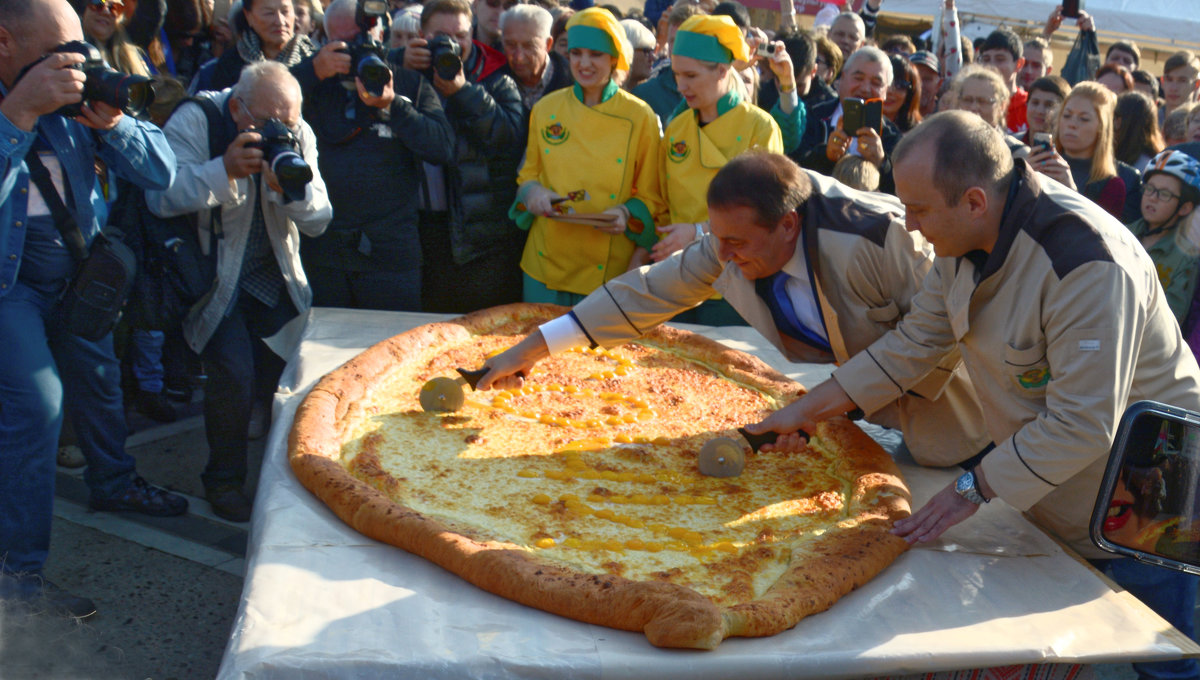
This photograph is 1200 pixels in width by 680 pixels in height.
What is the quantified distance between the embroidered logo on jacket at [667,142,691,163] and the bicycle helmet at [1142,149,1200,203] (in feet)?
7.70

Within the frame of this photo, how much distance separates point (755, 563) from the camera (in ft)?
8.50

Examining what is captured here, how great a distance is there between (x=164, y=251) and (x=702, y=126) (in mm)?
2574

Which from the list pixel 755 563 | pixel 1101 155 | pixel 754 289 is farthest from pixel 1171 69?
pixel 755 563

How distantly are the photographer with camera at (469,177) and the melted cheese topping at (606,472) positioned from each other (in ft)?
4.35

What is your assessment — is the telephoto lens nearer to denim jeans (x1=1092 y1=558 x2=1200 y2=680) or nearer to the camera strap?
the camera strap

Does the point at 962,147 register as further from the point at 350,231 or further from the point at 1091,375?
the point at 350,231

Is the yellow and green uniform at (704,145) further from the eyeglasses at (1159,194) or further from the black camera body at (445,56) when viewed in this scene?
the eyeglasses at (1159,194)

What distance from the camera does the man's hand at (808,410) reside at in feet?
10.4

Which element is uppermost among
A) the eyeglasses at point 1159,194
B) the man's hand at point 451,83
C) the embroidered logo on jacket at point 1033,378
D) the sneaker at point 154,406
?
the eyeglasses at point 1159,194

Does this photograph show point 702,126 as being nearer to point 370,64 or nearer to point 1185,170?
point 370,64

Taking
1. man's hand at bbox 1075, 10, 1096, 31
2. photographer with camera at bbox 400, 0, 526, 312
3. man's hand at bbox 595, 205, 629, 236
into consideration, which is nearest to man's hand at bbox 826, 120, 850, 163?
man's hand at bbox 595, 205, 629, 236

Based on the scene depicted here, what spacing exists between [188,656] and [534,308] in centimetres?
211

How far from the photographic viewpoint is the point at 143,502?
4.19 m

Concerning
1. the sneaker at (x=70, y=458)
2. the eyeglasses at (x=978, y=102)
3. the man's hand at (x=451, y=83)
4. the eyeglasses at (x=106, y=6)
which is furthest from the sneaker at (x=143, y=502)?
the eyeglasses at (x=978, y=102)
